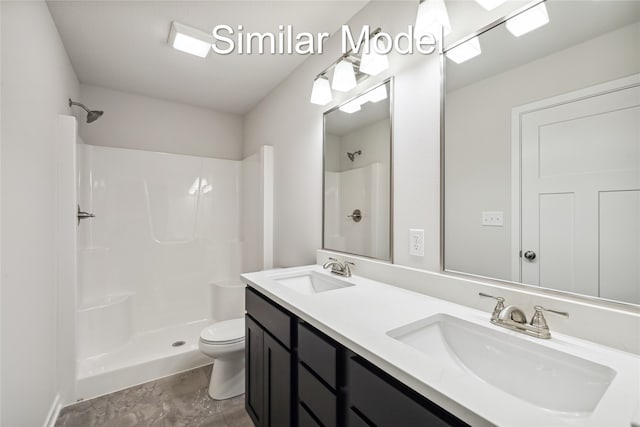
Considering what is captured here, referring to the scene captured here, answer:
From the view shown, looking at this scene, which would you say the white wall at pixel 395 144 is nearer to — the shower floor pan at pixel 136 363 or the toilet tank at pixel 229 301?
the toilet tank at pixel 229 301

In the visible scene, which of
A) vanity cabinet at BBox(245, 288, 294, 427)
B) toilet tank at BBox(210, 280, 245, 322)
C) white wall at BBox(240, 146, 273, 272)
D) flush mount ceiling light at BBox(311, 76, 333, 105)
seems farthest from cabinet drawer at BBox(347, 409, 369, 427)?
toilet tank at BBox(210, 280, 245, 322)

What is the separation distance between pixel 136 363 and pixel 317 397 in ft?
5.97

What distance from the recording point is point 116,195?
2576 mm

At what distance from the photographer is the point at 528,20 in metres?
0.95

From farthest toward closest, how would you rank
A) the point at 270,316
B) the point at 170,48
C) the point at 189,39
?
the point at 170,48
the point at 189,39
the point at 270,316

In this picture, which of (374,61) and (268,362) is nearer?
(268,362)

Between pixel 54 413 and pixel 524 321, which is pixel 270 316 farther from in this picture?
pixel 54 413

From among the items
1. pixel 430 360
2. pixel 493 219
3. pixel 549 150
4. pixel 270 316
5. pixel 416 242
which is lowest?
pixel 270 316

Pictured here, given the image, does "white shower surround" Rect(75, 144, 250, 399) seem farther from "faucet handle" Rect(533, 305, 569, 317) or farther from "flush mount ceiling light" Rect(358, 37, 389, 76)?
"faucet handle" Rect(533, 305, 569, 317)

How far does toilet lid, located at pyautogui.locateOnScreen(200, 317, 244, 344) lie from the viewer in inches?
72.9

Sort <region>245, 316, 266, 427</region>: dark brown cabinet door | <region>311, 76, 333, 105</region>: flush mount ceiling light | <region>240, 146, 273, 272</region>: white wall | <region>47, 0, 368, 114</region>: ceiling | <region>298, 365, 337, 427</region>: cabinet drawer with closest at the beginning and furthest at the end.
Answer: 1. <region>298, 365, 337, 427</region>: cabinet drawer
2. <region>245, 316, 266, 427</region>: dark brown cabinet door
3. <region>47, 0, 368, 114</region>: ceiling
4. <region>311, 76, 333, 105</region>: flush mount ceiling light
5. <region>240, 146, 273, 272</region>: white wall

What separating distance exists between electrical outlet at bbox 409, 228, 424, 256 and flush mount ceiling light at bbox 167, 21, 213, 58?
1.82 metres

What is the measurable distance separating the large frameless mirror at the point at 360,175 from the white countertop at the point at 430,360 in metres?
0.39

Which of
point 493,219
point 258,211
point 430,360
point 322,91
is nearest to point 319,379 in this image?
point 430,360
